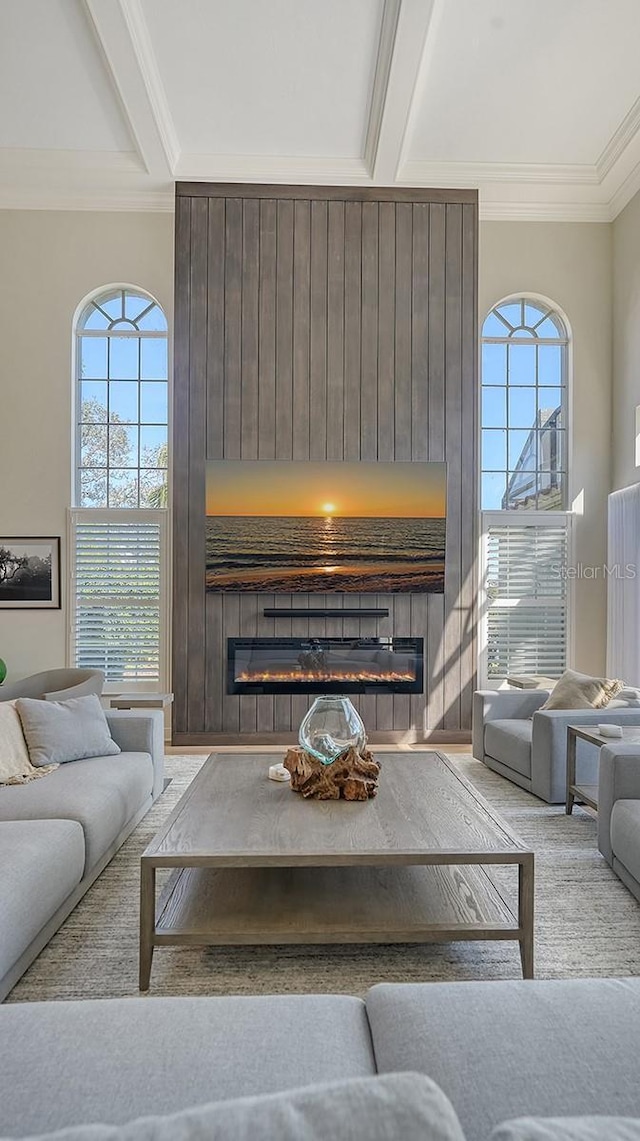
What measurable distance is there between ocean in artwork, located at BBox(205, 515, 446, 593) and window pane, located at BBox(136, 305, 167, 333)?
1.71 m

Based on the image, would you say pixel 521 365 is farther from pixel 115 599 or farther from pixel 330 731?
pixel 330 731

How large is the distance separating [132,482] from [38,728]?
10.3ft

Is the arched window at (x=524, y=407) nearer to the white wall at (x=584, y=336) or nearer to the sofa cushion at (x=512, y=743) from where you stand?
the white wall at (x=584, y=336)

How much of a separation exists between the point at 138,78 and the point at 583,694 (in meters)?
4.62

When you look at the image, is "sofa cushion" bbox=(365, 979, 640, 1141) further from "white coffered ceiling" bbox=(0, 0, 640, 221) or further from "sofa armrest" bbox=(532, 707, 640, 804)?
"white coffered ceiling" bbox=(0, 0, 640, 221)

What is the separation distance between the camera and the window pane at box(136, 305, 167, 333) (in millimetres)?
6145

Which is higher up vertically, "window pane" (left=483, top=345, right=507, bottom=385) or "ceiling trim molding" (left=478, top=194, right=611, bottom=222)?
"ceiling trim molding" (left=478, top=194, right=611, bottom=222)

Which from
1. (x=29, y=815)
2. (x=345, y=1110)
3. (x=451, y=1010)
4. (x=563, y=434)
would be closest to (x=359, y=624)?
(x=563, y=434)

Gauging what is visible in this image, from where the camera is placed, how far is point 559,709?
4.29m

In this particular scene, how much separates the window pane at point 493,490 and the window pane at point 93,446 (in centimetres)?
317

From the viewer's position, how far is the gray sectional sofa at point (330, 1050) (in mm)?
999

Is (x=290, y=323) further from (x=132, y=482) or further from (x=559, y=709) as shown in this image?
(x=559, y=709)

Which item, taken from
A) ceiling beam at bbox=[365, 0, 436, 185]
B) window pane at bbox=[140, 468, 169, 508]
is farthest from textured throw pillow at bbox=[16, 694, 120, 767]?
ceiling beam at bbox=[365, 0, 436, 185]

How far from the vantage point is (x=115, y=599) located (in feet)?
19.8
